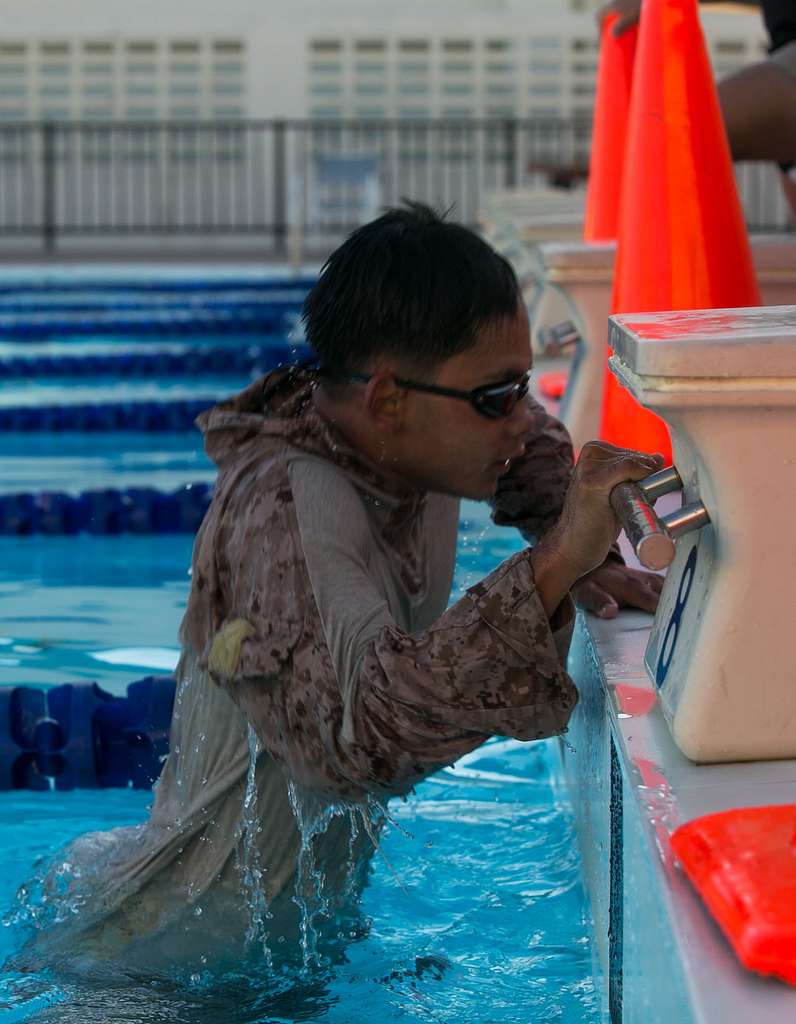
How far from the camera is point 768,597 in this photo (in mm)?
1479

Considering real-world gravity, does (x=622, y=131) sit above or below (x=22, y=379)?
above

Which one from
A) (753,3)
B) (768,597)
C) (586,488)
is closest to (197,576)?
(586,488)

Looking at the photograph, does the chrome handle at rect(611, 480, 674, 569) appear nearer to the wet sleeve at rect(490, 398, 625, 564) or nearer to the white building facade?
the wet sleeve at rect(490, 398, 625, 564)

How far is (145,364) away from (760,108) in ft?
15.9

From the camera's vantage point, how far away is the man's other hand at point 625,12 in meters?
4.50

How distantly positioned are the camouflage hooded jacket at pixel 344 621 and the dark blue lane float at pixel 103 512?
3.13 metres

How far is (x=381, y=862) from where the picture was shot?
2670 millimetres

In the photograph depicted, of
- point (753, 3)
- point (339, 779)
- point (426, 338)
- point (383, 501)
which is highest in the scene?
point (753, 3)

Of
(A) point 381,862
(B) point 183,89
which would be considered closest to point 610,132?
(A) point 381,862

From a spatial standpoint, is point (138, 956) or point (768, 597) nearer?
point (768, 597)

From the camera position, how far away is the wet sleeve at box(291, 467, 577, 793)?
152cm

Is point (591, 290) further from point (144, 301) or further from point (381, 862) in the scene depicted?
point (144, 301)

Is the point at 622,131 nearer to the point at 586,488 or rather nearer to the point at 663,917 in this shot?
the point at 586,488

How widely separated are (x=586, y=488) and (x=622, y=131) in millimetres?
3775
